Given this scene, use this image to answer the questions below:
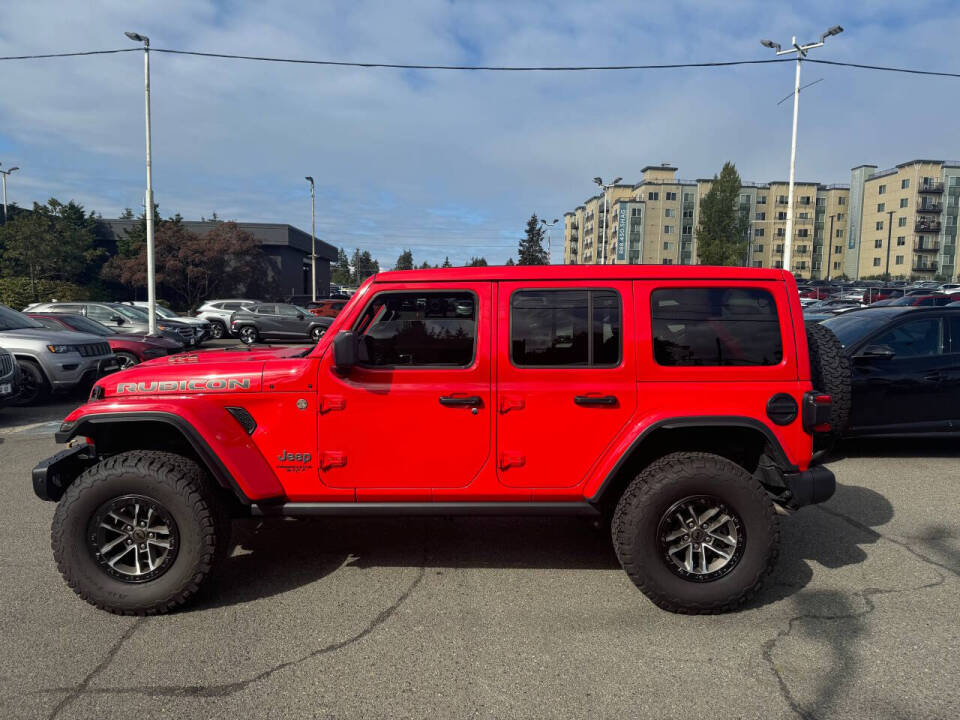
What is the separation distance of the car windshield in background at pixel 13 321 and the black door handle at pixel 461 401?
31.9 feet

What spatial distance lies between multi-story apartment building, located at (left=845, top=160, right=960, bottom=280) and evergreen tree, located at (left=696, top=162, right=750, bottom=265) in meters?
32.3

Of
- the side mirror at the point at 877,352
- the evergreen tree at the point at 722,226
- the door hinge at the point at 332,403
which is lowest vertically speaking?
the door hinge at the point at 332,403

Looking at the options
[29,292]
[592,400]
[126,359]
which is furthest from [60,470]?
[29,292]

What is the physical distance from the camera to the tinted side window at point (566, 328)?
3.60 meters

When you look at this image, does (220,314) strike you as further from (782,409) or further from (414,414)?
(782,409)

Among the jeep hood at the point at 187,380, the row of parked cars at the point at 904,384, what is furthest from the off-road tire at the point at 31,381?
the row of parked cars at the point at 904,384

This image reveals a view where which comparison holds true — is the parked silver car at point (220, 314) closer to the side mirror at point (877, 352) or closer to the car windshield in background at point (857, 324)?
the car windshield in background at point (857, 324)

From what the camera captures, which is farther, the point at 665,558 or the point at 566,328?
the point at 566,328

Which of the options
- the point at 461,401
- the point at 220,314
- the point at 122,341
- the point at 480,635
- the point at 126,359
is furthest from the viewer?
the point at 220,314

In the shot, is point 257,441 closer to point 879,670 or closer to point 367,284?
point 367,284

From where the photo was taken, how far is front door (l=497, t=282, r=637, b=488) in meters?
3.55

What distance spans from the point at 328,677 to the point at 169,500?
1282mm

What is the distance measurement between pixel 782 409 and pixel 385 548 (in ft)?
8.87

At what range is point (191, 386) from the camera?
11.7 feet
